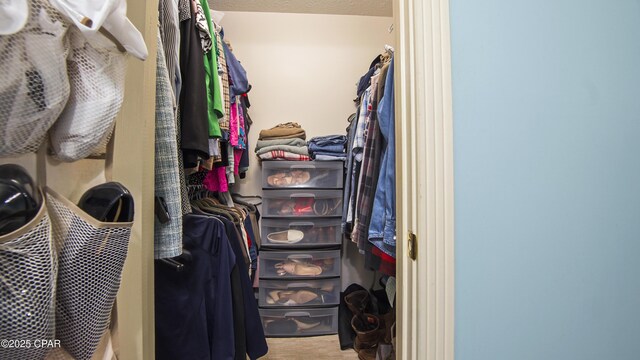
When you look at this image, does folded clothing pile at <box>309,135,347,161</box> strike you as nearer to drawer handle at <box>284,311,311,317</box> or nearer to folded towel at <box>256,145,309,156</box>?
folded towel at <box>256,145,309,156</box>

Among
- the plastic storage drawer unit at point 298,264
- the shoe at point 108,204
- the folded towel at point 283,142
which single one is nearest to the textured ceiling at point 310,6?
the folded towel at point 283,142

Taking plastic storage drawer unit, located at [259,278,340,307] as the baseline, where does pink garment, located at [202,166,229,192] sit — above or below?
above

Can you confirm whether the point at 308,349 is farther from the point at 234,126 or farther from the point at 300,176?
the point at 234,126

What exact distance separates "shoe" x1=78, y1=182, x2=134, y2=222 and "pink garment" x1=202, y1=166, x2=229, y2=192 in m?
0.86

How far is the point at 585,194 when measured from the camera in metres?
0.54

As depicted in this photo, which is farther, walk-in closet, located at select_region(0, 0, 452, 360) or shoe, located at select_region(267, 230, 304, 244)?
shoe, located at select_region(267, 230, 304, 244)

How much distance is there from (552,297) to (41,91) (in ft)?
3.00

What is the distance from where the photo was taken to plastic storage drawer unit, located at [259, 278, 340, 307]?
4.90 ft

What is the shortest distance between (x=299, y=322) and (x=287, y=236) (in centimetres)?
55

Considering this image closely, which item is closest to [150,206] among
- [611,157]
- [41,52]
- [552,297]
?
[41,52]

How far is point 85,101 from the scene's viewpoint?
31 cm

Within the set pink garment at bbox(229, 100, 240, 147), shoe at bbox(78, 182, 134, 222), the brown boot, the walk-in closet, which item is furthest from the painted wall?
shoe at bbox(78, 182, 134, 222)

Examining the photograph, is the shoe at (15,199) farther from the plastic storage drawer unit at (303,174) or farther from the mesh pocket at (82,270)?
the plastic storage drawer unit at (303,174)

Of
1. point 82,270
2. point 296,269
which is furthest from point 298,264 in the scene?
point 82,270
